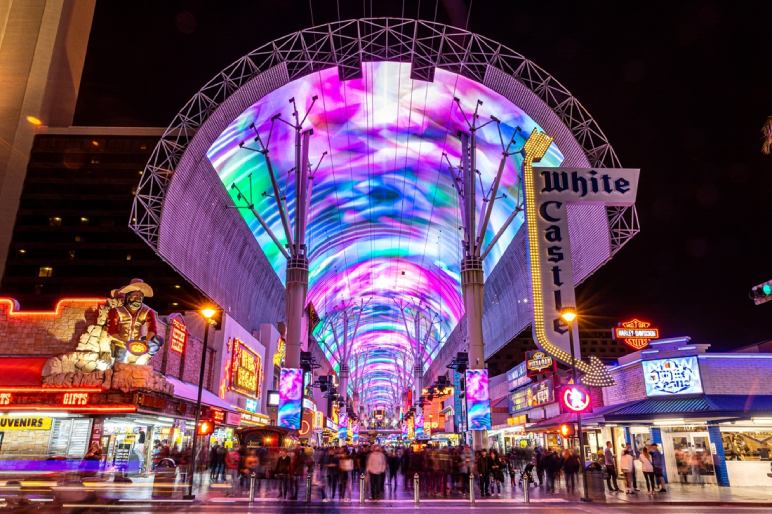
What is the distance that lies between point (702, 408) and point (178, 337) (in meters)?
24.1

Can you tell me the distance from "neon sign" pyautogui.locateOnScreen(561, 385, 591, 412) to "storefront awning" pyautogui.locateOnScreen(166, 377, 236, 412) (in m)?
18.1

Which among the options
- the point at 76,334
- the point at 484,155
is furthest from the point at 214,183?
the point at 484,155

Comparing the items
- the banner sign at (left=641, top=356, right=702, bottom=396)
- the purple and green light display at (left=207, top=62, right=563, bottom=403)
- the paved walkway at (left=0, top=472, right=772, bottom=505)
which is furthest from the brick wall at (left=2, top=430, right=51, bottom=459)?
the banner sign at (left=641, top=356, right=702, bottom=396)

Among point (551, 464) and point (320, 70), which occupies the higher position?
point (320, 70)

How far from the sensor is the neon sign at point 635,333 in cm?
3706

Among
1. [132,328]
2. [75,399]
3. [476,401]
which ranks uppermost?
[132,328]

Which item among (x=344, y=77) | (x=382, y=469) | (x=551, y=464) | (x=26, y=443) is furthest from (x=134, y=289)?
(x=344, y=77)

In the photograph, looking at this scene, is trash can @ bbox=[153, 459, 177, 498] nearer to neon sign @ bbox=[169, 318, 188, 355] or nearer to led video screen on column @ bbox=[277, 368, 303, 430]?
neon sign @ bbox=[169, 318, 188, 355]

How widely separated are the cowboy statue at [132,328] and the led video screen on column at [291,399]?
12516 millimetres

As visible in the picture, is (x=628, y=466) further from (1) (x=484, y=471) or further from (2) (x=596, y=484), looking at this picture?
(1) (x=484, y=471)

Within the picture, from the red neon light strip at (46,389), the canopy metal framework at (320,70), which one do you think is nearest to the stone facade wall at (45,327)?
the red neon light strip at (46,389)

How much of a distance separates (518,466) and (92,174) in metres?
57.4

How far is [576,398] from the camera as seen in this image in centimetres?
1683

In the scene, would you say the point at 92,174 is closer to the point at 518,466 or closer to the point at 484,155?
the point at 484,155
